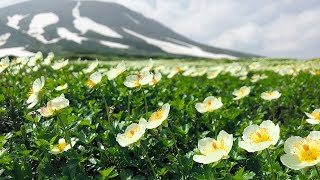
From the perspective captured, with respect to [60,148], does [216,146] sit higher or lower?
higher

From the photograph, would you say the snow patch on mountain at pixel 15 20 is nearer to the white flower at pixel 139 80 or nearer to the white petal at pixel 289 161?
the white flower at pixel 139 80

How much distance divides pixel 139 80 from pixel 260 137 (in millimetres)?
1628

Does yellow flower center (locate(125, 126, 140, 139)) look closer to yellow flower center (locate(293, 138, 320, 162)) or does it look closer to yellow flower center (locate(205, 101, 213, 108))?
yellow flower center (locate(205, 101, 213, 108))

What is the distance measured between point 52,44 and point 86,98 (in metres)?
119

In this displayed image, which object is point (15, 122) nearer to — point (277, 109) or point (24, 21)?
point (277, 109)

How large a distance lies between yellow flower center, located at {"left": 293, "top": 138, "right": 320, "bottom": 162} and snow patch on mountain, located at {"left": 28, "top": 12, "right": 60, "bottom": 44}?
126 metres

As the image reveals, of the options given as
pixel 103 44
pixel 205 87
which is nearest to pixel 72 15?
pixel 103 44

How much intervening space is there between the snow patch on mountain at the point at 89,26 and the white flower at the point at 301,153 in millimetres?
145818

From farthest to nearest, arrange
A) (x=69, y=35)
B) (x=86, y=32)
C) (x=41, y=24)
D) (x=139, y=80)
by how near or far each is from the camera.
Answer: (x=41, y=24) < (x=86, y=32) < (x=69, y=35) < (x=139, y=80)

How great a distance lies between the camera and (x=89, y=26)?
15200 cm

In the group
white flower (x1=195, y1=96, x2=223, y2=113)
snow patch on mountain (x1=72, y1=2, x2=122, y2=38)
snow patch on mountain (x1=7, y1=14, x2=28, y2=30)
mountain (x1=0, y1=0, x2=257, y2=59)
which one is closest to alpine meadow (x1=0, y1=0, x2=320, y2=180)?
white flower (x1=195, y1=96, x2=223, y2=113)

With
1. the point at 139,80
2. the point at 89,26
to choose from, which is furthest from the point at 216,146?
the point at 89,26

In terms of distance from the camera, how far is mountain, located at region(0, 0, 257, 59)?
393ft

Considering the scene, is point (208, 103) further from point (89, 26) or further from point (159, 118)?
point (89, 26)
